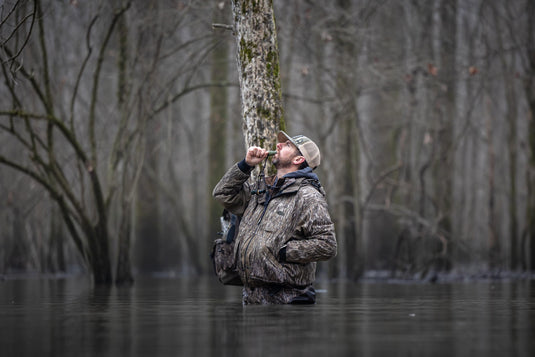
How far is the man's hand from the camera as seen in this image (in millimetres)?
8625

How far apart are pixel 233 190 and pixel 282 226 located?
0.73 meters

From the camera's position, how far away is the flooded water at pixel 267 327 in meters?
5.68

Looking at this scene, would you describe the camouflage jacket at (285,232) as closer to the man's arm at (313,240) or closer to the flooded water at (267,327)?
the man's arm at (313,240)

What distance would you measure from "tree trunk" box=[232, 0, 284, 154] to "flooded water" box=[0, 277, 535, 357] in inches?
83.0

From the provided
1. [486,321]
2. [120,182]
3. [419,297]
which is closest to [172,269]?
[120,182]

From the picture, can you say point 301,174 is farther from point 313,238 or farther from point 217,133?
point 217,133

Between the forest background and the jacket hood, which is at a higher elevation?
the forest background

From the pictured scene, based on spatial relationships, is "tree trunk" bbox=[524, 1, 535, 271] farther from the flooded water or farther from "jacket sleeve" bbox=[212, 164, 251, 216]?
"jacket sleeve" bbox=[212, 164, 251, 216]

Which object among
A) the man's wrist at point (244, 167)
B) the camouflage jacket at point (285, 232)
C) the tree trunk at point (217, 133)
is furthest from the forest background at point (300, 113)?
the camouflage jacket at point (285, 232)

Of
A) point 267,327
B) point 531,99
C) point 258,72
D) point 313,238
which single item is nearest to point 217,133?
point 531,99

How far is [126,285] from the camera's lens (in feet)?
52.5

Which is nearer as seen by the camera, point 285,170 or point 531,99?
point 285,170

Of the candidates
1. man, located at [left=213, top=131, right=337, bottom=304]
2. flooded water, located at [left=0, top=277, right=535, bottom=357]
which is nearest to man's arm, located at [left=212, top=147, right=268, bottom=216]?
man, located at [left=213, top=131, right=337, bottom=304]

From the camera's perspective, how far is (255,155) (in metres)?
8.67
